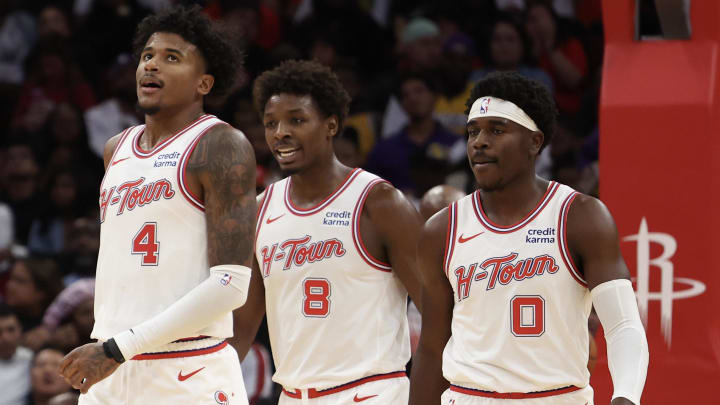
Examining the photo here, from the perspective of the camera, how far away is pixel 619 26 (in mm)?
5941

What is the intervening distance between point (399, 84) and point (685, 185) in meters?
4.52

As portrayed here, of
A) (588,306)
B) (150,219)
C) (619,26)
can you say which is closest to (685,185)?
(619,26)

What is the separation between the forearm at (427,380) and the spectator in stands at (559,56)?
205 inches

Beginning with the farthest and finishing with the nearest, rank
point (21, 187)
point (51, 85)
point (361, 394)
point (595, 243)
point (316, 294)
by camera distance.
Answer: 1. point (51, 85)
2. point (21, 187)
3. point (316, 294)
4. point (361, 394)
5. point (595, 243)

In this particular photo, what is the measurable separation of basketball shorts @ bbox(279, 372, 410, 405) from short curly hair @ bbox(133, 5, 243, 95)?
1369 mm

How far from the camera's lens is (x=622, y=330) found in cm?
422

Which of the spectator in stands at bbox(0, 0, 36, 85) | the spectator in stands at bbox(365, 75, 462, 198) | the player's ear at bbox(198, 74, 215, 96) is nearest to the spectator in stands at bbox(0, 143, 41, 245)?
the spectator in stands at bbox(0, 0, 36, 85)

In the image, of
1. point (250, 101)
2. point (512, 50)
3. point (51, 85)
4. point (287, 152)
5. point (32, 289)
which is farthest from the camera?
point (51, 85)

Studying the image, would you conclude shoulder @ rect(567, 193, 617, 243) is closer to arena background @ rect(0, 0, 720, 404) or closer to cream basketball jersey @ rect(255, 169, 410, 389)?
cream basketball jersey @ rect(255, 169, 410, 389)

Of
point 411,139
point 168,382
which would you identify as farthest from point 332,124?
point 411,139

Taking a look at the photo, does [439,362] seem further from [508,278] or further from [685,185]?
[685,185]

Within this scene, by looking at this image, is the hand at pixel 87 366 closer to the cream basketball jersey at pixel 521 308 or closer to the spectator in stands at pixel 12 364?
the cream basketball jersey at pixel 521 308

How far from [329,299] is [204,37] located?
130 cm

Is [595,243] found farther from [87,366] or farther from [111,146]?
[111,146]
